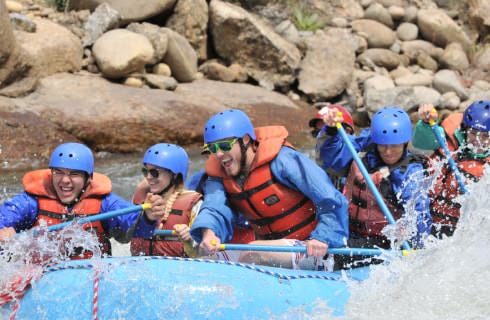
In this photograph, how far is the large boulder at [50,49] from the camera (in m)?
9.79

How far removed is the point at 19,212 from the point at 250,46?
8092 millimetres

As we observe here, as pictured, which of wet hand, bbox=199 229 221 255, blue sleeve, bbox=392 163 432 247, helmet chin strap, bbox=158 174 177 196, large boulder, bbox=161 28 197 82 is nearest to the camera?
wet hand, bbox=199 229 221 255

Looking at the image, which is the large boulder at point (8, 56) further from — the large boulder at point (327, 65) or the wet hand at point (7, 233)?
the wet hand at point (7, 233)

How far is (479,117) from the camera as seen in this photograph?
16.8 ft

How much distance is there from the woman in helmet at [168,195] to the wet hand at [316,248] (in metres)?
0.80

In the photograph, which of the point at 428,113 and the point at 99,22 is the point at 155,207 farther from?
the point at 99,22

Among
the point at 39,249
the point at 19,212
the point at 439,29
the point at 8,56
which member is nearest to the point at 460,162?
the point at 39,249

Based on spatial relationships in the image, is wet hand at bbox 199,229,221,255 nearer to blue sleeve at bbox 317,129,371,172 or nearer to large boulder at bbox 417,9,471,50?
blue sleeve at bbox 317,129,371,172

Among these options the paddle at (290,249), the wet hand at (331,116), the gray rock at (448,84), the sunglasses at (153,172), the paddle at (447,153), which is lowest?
the gray rock at (448,84)

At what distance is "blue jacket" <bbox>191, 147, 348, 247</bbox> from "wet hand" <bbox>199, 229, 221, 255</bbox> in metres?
Answer: 0.04

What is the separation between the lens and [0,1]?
8.81 meters

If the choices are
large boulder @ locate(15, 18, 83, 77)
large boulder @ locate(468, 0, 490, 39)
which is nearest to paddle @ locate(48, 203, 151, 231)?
large boulder @ locate(15, 18, 83, 77)

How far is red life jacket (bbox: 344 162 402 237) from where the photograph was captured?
4.87 meters

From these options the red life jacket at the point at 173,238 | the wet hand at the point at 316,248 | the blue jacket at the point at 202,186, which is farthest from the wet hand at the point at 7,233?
the wet hand at the point at 316,248
